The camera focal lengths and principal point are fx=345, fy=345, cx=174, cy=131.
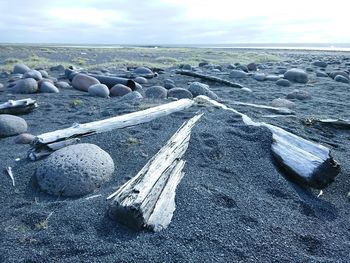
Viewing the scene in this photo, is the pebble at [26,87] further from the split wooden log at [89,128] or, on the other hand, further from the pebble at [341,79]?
the pebble at [341,79]

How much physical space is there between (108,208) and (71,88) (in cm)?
633

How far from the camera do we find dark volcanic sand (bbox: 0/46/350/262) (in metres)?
2.29

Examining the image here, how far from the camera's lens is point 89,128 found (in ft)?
13.1

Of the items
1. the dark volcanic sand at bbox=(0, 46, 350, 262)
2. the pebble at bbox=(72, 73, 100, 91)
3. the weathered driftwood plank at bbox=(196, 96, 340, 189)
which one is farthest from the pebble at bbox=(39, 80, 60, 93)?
the weathered driftwood plank at bbox=(196, 96, 340, 189)

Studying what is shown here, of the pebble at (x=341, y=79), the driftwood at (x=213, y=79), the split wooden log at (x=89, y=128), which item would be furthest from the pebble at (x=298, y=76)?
the split wooden log at (x=89, y=128)

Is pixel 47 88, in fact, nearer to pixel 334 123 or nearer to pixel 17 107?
pixel 17 107

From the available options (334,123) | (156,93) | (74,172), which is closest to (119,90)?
(156,93)

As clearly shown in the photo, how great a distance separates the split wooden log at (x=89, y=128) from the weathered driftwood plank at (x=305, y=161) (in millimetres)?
1678

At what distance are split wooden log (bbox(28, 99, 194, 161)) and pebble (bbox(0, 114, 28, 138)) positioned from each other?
1.15m

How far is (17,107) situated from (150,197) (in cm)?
403

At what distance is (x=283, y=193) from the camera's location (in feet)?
10.2

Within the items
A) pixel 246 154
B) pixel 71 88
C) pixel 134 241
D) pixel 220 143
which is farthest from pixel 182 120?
pixel 71 88

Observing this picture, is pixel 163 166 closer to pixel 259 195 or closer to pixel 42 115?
pixel 259 195

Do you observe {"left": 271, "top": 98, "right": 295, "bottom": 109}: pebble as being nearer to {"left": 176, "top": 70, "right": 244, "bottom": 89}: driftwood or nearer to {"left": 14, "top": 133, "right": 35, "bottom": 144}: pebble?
{"left": 176, "top": 70, "right": 244, "bottom": 89}: driftwood
